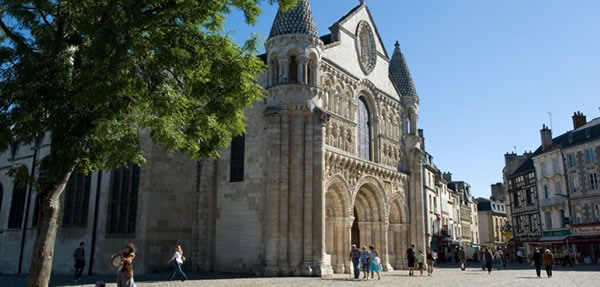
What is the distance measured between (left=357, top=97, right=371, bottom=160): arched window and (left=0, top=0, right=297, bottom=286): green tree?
1487 centimetres

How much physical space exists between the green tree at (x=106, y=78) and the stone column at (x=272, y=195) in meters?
8.51

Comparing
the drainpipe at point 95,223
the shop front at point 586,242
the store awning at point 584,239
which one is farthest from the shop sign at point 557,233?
the drainpipe at point 95,223

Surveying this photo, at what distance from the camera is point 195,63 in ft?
34.2

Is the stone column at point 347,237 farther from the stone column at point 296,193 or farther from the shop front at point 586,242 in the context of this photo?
the shop front at point 586,242

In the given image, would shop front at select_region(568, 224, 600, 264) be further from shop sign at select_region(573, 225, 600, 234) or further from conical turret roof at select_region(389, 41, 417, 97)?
conical turret roof at select_region(389, 41, 417, 97)

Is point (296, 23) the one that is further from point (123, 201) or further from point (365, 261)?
point (123, 201)

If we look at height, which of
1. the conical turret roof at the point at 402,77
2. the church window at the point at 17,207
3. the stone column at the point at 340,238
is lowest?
the stone column at the point at 340,238

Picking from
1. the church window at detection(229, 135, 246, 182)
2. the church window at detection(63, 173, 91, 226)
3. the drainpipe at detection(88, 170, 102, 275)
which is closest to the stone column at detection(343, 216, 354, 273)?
the church window at detection(229, 135, 246, 182)

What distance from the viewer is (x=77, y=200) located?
1000 inches

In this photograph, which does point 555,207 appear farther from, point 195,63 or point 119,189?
point 195,63

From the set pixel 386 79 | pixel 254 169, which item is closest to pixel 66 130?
pixel 254 169

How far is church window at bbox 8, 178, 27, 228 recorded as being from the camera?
29.6 meters

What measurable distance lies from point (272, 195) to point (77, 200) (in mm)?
12213

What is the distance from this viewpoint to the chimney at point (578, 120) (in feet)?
137
